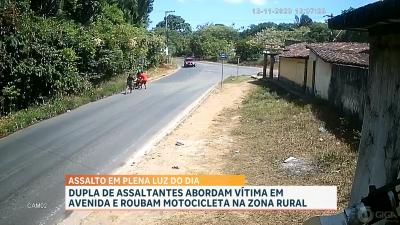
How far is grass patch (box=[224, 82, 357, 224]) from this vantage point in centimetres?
919

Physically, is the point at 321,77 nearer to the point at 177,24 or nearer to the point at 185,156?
the point at 185,156

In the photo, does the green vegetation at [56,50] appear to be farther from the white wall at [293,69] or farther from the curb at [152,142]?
the white wall at [293,69]

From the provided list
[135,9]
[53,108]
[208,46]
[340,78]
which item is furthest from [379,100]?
[208,46]

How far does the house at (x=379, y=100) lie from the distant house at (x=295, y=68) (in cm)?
2075

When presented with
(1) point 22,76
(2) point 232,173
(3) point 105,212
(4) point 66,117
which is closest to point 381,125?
(3) point 105,212

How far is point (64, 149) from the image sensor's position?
500 inches

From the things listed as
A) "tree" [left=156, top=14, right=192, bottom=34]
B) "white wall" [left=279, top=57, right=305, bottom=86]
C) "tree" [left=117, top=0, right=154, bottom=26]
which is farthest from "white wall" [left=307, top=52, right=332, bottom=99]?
"tree" [left=156, top=14, right=192, bottom=34]

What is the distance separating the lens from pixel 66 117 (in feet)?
59.7

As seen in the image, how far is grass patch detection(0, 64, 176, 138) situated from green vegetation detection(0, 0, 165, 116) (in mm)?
465

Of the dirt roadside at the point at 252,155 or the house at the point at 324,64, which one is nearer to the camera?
the dirt roadside at the point at 252,155

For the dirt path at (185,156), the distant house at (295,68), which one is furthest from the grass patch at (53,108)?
the distant house at (295,68)

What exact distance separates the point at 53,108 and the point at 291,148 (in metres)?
11.5

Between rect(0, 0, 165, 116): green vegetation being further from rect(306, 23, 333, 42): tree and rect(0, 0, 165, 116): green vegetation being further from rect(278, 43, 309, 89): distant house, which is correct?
rect(306, 23, 333, 42): tree

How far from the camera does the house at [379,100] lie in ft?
11.6
